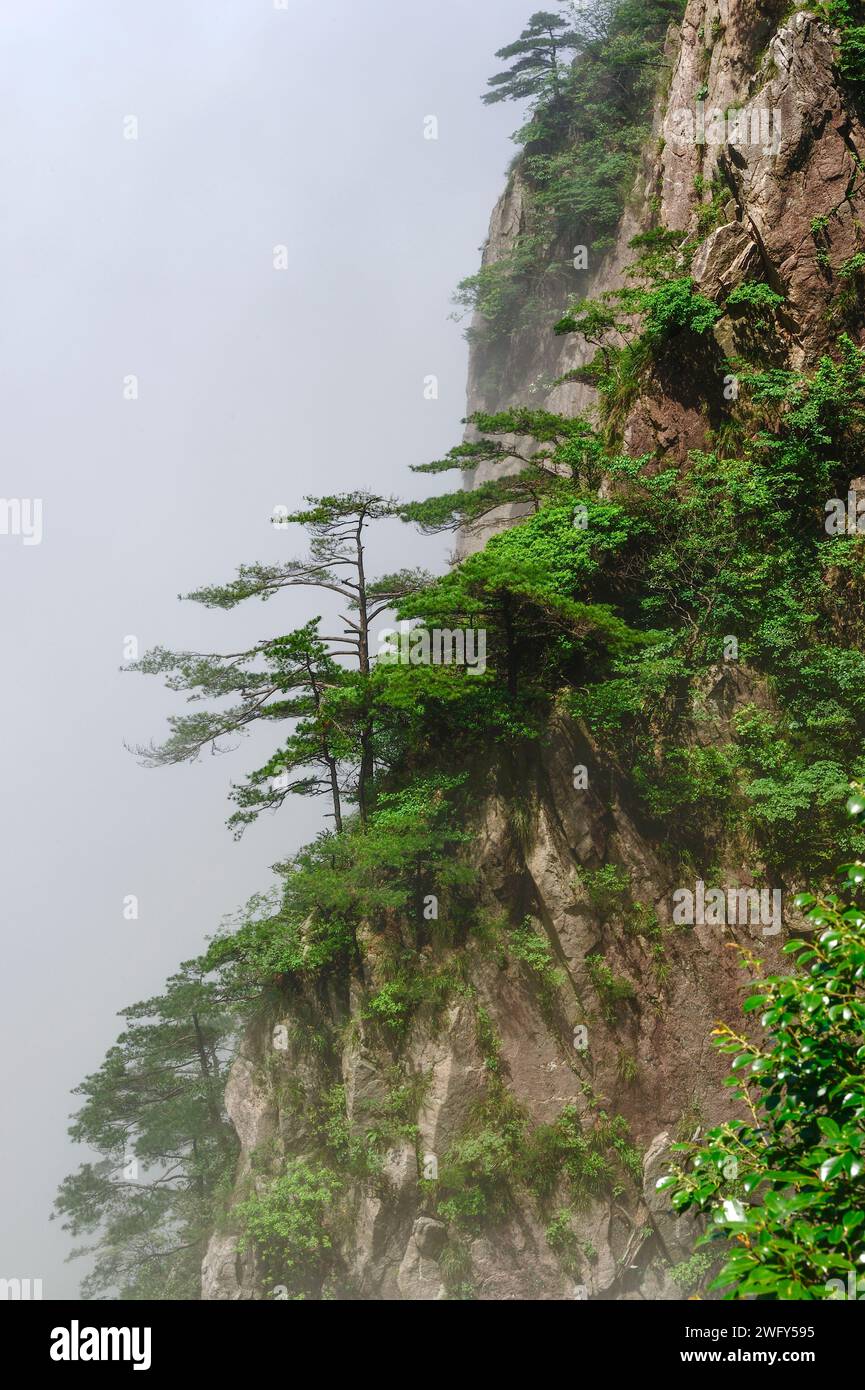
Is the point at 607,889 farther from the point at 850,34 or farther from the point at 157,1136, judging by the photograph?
the point at 850,34

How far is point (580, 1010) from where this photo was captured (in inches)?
622

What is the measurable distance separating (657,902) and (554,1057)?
128 inches

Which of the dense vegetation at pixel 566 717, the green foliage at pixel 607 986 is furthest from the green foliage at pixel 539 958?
the green foliage at pixel 607 986

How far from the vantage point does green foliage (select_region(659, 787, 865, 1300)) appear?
3482mm

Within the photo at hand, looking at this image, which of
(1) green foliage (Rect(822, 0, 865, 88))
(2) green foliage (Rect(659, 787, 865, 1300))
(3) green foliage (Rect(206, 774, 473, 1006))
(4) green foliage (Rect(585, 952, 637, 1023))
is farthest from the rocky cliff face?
(2) green foliage (Rect(659, 787, 865, 1300))

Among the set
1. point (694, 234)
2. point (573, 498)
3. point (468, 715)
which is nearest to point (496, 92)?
point (694, 234)

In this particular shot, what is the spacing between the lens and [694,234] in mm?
19453

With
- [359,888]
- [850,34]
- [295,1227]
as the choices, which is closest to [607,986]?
[359,888]

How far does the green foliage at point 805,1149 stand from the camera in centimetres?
348

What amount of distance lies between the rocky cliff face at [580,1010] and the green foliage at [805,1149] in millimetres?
11640

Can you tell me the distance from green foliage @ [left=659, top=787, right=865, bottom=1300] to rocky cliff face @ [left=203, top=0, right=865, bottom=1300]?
11.6 meters

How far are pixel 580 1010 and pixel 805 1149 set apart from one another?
12263mm

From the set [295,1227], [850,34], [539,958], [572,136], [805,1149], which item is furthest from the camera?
[572,136]

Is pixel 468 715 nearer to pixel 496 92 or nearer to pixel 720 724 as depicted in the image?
pixel 720 724
